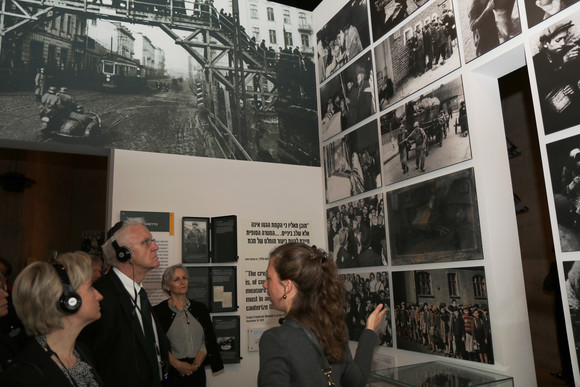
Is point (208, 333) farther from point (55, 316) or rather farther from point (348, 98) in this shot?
point (348, 98)

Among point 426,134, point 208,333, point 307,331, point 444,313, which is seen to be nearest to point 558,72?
point 426,134

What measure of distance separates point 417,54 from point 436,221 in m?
1.75

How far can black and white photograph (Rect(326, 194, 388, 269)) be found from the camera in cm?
506

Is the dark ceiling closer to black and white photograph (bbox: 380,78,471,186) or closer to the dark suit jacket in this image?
black and white photograph (bbox: 380,78,471,186)

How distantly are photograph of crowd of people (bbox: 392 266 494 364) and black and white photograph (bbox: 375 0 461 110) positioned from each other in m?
1.90

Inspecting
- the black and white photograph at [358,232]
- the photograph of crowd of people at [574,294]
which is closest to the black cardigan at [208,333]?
the black and white photograph at [358,232]

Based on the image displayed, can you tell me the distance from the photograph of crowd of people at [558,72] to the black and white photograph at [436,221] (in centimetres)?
81

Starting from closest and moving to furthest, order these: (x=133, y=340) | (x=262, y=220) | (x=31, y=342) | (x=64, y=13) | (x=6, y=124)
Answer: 1. (x=31, y=342)
2. (x=133, y=340)
3. (x=6, y=124)
4. (x=64, y=13)
5. (x=262, y=220)

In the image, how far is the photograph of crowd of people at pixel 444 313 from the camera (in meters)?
3.76

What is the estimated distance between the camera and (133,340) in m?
2.86

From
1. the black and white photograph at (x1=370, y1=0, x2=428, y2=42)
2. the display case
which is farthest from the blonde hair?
the black and white photograph at (x1=370, y1=0, x2=428, y2=42)

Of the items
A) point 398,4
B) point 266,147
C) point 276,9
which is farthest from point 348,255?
point 276,9

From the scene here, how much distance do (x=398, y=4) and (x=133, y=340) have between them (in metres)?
4.31

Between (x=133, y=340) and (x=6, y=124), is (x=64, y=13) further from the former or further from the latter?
(x=133, y=340)
